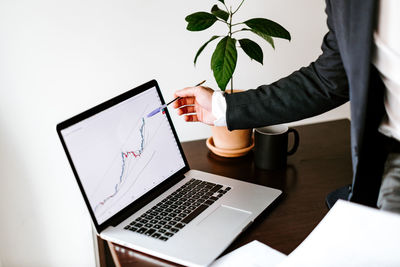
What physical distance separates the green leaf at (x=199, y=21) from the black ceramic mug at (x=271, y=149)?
0.31 metres

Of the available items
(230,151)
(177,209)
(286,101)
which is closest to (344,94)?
(286,101)

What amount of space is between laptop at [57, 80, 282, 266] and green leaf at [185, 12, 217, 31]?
183 mm

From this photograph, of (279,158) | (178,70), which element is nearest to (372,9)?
(279,158)

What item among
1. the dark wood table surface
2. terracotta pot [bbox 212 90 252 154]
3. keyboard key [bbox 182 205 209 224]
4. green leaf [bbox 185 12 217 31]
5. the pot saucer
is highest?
green leaf [bbox 185 12 217 31]

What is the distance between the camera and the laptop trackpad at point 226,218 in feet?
3.15

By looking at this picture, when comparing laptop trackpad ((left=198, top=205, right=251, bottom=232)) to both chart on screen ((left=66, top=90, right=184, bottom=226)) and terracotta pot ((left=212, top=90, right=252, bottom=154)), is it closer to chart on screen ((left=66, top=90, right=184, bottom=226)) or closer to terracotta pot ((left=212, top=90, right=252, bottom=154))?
chart on screen ((left=66, top=90, right=184, bottom=226))

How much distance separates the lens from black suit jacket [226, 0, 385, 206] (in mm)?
814

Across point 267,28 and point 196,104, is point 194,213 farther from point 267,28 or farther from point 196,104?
point 267,28

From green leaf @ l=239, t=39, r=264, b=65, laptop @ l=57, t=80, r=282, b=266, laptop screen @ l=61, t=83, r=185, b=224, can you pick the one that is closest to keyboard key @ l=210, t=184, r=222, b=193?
laptop @ l=57, t=80, r=282, b=266

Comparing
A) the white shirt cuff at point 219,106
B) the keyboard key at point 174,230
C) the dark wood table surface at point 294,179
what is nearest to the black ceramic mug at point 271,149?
the dark wood table surface at point 294,179

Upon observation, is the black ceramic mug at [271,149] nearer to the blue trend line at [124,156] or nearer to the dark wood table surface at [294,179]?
the dark wood table surface at [294,179]

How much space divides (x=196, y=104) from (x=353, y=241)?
56 centimetres

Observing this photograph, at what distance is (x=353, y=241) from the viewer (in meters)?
0.72

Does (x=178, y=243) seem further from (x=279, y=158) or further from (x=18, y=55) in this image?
(x=18, y=55)
